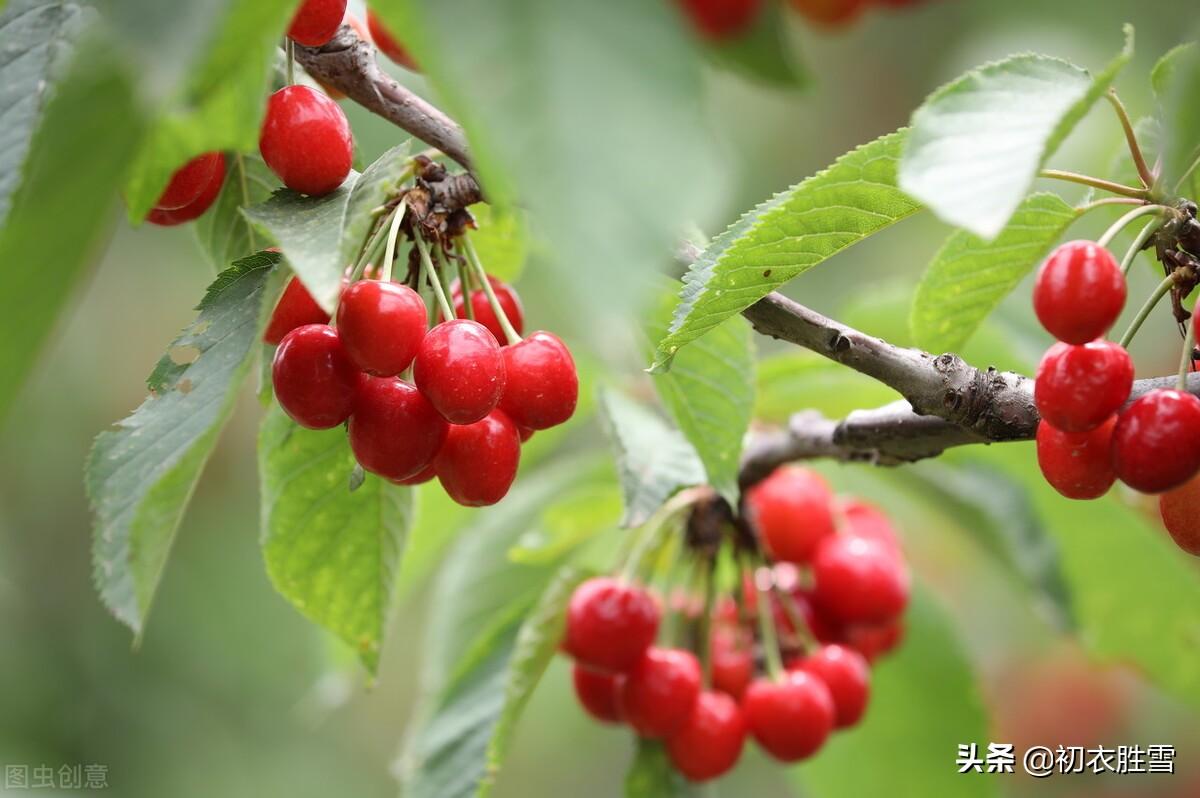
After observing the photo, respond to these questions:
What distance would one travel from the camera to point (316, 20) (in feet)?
3.27

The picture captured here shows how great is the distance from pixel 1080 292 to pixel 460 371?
533 mm

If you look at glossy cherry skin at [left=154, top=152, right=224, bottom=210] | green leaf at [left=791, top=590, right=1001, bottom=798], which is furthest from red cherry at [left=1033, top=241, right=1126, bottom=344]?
green leaf at [left=791, top=590, right=1001, bottom=798]

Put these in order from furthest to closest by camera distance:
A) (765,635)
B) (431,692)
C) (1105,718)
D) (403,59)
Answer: (1105,718)
(431,692)
(765,635)
(403,59)

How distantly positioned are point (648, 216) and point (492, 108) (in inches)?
3.6

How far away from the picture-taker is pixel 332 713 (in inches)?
201

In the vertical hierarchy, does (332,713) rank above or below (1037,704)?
below

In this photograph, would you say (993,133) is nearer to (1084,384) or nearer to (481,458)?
(1084,384)

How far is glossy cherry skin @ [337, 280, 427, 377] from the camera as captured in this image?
0.96 meters

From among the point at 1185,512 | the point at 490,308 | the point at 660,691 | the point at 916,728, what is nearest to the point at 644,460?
the point at 490,308

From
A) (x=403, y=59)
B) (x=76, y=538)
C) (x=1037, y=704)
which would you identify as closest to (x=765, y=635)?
(x=403, y=59)

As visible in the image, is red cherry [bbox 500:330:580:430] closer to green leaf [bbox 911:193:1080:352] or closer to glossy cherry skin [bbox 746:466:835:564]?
green leaf [bbox 911:193:1080:352]

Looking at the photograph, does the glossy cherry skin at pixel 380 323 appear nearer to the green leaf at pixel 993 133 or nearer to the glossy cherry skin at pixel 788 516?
the green leaf at pixel 993 133

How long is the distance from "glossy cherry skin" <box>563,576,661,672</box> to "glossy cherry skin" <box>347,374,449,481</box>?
555mm

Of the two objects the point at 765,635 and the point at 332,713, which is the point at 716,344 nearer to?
the point at 765,635
